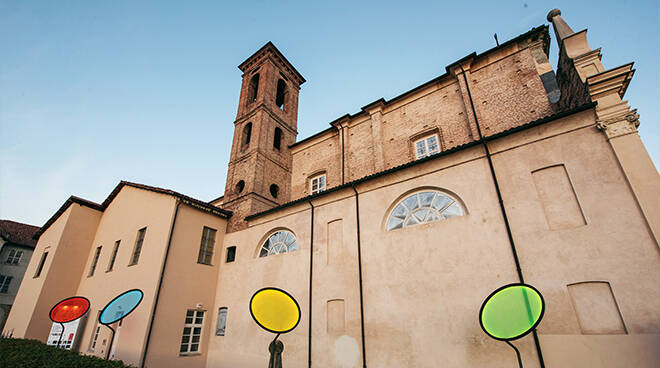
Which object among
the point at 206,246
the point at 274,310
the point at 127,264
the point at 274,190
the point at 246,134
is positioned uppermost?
the point at 246,134

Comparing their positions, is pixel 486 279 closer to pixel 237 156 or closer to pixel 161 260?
pixel 161 260

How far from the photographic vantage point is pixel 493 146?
8828mm

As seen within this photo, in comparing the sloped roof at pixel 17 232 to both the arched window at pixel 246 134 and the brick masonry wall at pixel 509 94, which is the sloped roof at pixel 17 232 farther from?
the brick masonry wall at pixel 509 94

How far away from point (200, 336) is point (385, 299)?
908 cm

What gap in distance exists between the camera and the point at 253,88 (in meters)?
22.5

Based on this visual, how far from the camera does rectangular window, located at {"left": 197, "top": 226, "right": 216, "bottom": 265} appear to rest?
46.3ft

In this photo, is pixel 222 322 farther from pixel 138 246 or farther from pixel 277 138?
pixel 277 138

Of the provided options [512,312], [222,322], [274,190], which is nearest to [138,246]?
[222,322]

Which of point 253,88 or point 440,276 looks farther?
point 253,88

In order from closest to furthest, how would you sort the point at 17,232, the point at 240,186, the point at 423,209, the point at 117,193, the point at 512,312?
the point at 512,312 → the point at 423,209 → the point at 240,186 → the point at 117,193 → the point at 17,232

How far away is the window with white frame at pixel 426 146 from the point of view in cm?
1333

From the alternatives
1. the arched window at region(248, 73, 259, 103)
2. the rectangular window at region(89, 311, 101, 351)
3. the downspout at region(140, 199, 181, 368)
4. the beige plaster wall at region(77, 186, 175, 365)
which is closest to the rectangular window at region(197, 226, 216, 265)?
the downspout at region(140, 199, 181, 368)

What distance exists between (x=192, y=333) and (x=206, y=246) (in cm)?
390

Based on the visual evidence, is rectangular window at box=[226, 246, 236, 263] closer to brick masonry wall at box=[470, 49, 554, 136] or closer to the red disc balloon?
the red disc balloon
